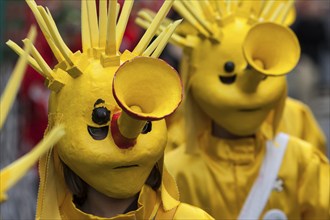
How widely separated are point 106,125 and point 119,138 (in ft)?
0.33

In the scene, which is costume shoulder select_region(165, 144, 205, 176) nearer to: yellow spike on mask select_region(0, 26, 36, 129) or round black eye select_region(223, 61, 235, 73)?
round black eye select_region(223, 61, 235, 73)

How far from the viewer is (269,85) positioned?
5.71 m

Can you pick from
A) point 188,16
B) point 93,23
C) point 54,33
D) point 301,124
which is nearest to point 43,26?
point 54,33

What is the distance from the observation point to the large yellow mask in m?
4.32

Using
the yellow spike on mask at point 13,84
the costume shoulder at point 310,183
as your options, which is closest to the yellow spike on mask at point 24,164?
the yellow spike on mask at point 13,84

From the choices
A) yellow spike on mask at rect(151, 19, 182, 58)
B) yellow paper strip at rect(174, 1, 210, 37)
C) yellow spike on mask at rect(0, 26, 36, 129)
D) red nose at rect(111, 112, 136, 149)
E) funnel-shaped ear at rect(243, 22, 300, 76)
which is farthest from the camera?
yellow paper strip at rect(174, 1, 210, 37)

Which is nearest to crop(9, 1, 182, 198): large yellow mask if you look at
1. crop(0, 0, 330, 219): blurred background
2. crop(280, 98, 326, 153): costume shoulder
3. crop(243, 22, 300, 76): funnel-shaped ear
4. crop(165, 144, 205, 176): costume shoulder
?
crop(243, 22, 300, 76): funnel-shaped ear

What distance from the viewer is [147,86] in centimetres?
434

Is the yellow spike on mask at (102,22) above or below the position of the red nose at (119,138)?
above

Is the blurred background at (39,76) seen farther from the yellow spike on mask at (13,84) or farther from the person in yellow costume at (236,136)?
the yellow spike on mask at (13,84)

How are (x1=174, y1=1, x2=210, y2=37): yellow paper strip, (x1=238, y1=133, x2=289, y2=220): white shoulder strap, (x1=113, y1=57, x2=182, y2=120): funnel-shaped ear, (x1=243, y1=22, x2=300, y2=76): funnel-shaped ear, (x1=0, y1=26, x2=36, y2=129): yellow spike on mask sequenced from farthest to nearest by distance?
(x1=238, y1=133, x2=289, y2=220): white shoulder strap, (x1=174, y1=1, x2=210, y2=37): yellow paper strip, (x1=243, y1=22, x2=300, y2=76): funnel-shaped ear, (x1=113, y1=57, x2=182, y2=120): funnel-shaped ear, (x1=0, y1=26, x2=36, y2=129): yellow spike on mask

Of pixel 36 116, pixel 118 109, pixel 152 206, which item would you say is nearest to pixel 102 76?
pixel 118 109

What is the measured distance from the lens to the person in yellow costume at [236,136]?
5727 millimetres

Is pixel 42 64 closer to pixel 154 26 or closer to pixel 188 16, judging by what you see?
pixel 154 26
